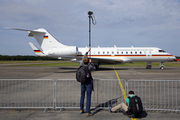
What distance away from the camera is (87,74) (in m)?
4.77

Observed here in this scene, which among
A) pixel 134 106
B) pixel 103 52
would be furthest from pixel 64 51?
pixel 134 106

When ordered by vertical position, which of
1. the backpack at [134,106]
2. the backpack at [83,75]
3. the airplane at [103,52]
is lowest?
the backpack at [134,106]

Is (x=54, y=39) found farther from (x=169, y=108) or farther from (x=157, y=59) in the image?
(x=169, y=108)

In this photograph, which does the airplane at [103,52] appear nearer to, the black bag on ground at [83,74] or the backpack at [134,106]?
the black bag on ground at [83,74]

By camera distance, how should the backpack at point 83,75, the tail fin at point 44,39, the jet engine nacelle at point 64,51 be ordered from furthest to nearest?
the tail fin at point 44,39 < the jet engine nacelle at point 64,51 < the backpack at point 83,75

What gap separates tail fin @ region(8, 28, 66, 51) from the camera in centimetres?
2253

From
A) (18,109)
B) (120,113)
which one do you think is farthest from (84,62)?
(18,109)

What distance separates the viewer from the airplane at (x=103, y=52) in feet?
73.5

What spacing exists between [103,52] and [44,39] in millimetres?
9629

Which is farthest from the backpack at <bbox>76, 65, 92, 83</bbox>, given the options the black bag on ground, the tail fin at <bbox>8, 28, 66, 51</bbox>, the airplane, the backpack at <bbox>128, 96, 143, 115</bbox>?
the tail fin at <bbox>8, 28, 66, 51</bbox>

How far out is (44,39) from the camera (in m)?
22.8

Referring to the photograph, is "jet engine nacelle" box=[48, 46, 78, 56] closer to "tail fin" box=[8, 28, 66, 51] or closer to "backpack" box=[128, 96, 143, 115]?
"tail fin" box=[8, 28, 66, 51]

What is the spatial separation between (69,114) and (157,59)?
2205cm

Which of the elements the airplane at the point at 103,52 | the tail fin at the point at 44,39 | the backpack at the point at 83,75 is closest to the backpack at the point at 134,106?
the backpack at the point at 83,75
